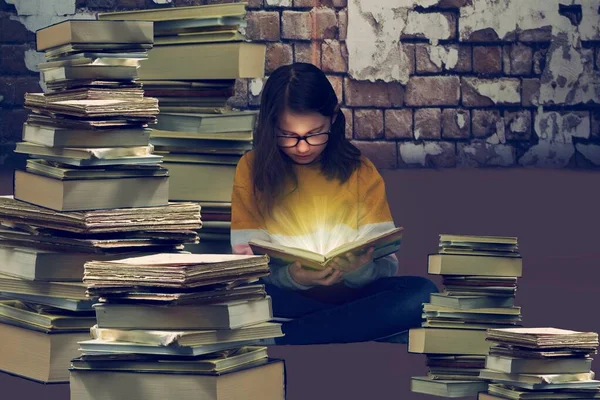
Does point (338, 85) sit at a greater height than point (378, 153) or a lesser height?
greater

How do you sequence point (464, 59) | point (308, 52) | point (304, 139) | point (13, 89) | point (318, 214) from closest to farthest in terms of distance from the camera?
point (304, 139)
point (318, 214)
point (13, 89)
point (308, 52)
point (464, 59)

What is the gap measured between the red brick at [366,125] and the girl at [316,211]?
2101 millimetres

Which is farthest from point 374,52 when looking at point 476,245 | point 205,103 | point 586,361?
point 586,361

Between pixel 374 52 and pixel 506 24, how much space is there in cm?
60

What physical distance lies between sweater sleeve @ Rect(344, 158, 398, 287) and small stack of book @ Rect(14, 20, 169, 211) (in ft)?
2.27

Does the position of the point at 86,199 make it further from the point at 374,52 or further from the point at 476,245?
the point at 374,52

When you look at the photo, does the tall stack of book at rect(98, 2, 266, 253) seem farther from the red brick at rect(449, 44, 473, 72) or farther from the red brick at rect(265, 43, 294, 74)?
the red brick at rect(449, 44, 473, 72)

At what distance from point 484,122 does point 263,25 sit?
1053 millimetres

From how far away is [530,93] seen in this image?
5.91m

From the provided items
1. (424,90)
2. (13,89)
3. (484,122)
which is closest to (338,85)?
(424,90)

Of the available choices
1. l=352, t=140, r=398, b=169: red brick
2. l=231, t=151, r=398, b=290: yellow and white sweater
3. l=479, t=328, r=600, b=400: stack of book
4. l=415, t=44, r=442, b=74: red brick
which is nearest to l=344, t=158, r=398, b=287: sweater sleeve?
l=231, t=151, r=398, b=290: yellow and white sweater

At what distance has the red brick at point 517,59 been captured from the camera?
19.3ft

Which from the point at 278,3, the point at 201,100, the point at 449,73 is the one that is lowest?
the point at 201,100

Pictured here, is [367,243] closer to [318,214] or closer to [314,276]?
[314,276]
